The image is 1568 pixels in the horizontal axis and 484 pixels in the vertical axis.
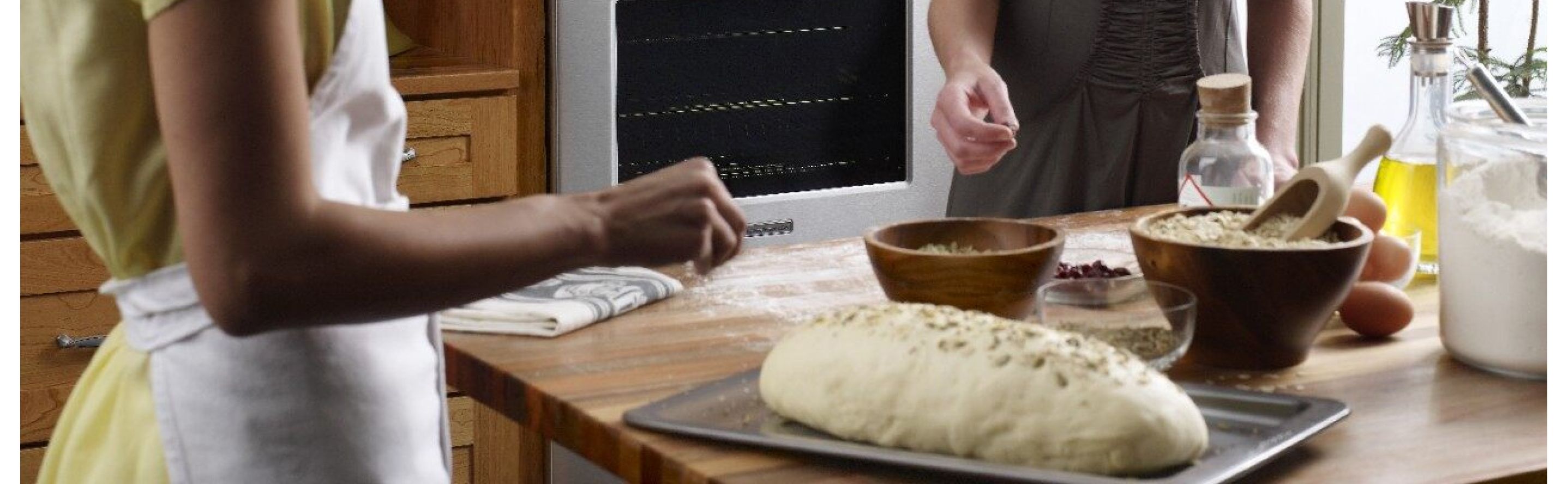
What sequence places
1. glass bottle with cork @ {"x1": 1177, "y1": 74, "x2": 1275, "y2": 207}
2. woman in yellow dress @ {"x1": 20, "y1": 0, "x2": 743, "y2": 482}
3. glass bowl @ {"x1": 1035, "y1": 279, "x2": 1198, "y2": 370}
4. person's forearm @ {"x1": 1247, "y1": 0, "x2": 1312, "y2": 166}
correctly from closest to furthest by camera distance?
1. woman in yellow dress @ {"x1": 20, "y1": 0, "x2": 743, "y2": 482}
2. glass bowl @ {"x1": 1035, "y1": 279, "x2": 1198, "y2": 370}
3. glass bottle with cork @ {"x1": 1177, "y1": 74, "x2": 1275, "y2": 207}
4. person's forearm @ {"x1": 1247, "y1": 0, "x2": 1312, "y2": 166}

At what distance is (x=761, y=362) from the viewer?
4.11 feet

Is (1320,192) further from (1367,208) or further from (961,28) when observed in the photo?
(961,28)

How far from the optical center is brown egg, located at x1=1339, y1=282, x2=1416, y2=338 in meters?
1.31

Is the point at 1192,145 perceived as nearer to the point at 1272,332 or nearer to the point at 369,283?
the point at 1272,332

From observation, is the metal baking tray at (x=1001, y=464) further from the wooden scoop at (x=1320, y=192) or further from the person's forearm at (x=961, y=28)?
the person's forearm at (x=961, y=28)

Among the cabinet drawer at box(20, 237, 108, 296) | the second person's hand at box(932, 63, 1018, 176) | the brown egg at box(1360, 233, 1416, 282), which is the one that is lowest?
the cabinet drawer at box(20, 237, 108, 296)

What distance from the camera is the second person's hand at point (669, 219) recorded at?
0.98 metres

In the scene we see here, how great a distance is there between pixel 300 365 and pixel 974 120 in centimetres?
77

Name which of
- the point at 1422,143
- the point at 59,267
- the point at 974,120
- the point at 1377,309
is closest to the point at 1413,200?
the point at 1422,143

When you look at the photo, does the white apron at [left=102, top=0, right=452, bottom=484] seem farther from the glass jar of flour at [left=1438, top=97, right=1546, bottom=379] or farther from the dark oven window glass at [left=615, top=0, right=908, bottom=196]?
the dark oven window glass at [left=615, top=0, right=908, bottom=196]

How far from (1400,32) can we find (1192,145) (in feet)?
6.67

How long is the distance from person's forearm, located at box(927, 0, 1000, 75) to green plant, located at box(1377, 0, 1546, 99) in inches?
50.5

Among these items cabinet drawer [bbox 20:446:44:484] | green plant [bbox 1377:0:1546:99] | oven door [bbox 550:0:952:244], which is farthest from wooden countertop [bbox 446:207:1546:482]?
green plant [bbox 1377:0:1546:99]

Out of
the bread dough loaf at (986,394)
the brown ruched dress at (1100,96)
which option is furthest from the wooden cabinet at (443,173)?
the bread dough loaf at (986,394)
